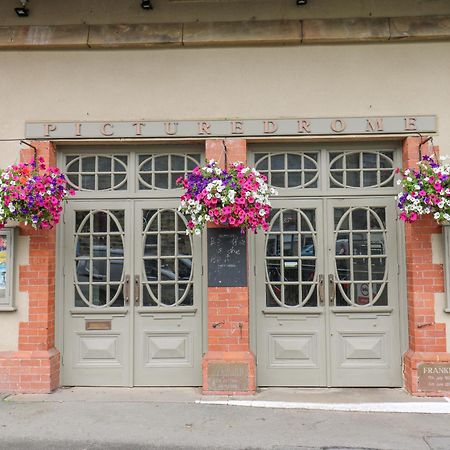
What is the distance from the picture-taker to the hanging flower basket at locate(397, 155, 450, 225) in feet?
18.1

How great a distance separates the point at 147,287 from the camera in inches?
249

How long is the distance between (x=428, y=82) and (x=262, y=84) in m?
2.01

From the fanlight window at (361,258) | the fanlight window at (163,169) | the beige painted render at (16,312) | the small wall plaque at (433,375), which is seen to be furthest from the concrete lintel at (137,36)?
the small wall plaque at (433,375)

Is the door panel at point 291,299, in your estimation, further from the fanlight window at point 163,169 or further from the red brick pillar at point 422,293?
the fanlight window at point 163,169

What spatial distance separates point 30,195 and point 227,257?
7.69 ft

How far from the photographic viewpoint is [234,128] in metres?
6.18

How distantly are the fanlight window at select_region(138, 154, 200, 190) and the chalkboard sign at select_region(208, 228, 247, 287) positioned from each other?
86 centimetres

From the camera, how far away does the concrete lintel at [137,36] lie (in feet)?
20.5

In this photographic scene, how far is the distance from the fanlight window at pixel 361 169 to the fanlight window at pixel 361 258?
337mm

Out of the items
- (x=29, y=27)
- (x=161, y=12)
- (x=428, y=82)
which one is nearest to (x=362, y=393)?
(x=428, y=82)

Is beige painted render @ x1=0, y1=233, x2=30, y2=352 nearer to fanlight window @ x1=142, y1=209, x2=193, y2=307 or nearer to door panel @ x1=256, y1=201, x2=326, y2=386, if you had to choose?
fanlight window @ x1=142, y1=209, x2=193, y2=307

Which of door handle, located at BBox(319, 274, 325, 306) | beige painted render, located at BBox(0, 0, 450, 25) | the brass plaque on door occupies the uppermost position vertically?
beige painted render, located at BBox(0, 0, 450, 25)

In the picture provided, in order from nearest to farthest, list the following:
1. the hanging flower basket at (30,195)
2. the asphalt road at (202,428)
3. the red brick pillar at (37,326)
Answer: the asphalt road at (202,428)
the hanging flower basket at (30,195)
the red brick pillar at (37,326)

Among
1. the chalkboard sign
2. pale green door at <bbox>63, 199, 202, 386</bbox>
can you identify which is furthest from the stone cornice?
the chalkboard sign
